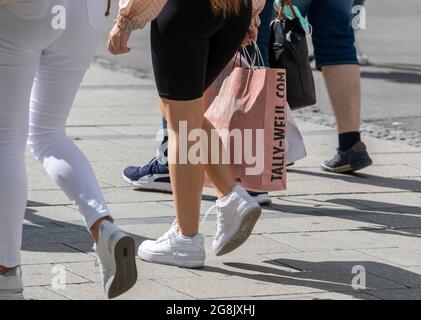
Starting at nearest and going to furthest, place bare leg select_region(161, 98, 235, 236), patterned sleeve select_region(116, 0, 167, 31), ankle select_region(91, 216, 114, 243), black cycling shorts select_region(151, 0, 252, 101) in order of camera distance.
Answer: ankle select_region(91, 216, 114, 243), patterned sleeve select_region(116, 0, 167, 31), black cycling shorts select_region(151, 0, 252, 101), bare leg select_region(161, 98, 235, 236)

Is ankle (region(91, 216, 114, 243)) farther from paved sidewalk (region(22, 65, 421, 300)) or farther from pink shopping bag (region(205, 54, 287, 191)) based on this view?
pink shopping bag (region(205, 54, 287, 191))

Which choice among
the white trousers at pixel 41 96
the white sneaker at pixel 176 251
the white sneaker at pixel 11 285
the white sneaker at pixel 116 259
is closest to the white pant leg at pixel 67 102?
the white trousers at pixel 41 96

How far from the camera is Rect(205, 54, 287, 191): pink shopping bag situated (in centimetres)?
566

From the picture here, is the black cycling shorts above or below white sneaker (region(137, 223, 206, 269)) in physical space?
above

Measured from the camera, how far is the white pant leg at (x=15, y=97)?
14.3ft

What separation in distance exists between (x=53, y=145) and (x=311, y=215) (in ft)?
6.99

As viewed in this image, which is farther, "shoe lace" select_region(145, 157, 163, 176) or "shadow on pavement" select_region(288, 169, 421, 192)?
"shadow on pavement" select_region(288, 169, 421, 192)

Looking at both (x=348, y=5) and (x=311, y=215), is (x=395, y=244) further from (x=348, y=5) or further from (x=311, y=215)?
(x=348, y=5)

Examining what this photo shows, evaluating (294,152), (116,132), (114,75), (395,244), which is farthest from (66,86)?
(114,75)

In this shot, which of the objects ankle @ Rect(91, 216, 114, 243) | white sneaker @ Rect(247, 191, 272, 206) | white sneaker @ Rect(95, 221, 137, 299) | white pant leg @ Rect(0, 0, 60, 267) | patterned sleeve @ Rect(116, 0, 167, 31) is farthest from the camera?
white sneaker @ Rect(247, 191, 272, 206)

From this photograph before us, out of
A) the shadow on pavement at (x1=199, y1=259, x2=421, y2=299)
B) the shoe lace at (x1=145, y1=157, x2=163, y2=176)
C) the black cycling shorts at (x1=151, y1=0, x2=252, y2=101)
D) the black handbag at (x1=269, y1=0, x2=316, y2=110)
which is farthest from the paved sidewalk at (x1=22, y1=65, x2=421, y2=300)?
the black cycling shorts at (x1=151, y1=0, x2=252, y2=101)

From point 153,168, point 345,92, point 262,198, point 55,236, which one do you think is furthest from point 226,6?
point 345,92

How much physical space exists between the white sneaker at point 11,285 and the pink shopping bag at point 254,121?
1.42m

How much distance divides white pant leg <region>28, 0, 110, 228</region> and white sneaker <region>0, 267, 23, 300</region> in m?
0.34
